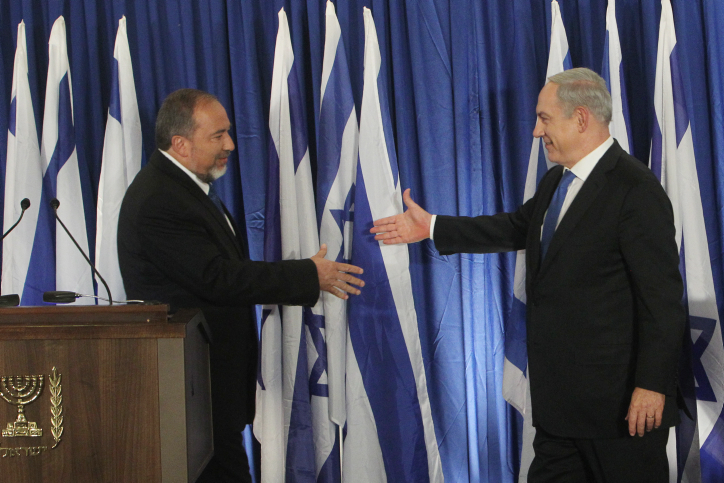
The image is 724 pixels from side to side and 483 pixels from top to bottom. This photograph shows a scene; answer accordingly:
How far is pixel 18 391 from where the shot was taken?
1581mm

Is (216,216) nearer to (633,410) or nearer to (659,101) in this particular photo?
(633,410)

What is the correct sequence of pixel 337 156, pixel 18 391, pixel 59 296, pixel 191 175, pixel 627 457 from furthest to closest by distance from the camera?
pixel 337 156
pixel 191 175
pixel 627 457
pixel 59 296
pixel 18 391

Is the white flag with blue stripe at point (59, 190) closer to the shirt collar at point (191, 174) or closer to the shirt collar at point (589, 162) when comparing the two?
the shirt collar at point (191, 174)

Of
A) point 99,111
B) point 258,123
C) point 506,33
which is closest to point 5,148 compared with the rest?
point 99,111

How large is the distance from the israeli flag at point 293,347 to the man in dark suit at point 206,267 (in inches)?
16.3

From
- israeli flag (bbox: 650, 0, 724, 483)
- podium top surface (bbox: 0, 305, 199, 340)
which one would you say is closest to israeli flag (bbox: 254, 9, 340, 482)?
podium top surface (bbox: 0, 305, 199, 340)

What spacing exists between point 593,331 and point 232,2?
7.73 ft

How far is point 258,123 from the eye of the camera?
321 centimetres

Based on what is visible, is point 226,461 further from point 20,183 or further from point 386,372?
point 20,183

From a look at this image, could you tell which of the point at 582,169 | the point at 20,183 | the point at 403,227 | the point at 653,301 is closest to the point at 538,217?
the point at 582,169

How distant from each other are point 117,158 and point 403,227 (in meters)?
1.41

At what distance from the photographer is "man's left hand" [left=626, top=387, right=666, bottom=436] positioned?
195 centimetres

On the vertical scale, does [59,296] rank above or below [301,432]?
above

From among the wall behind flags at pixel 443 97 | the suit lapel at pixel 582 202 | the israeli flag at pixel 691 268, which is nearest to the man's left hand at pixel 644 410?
the suit lapel at pixel 582 202
